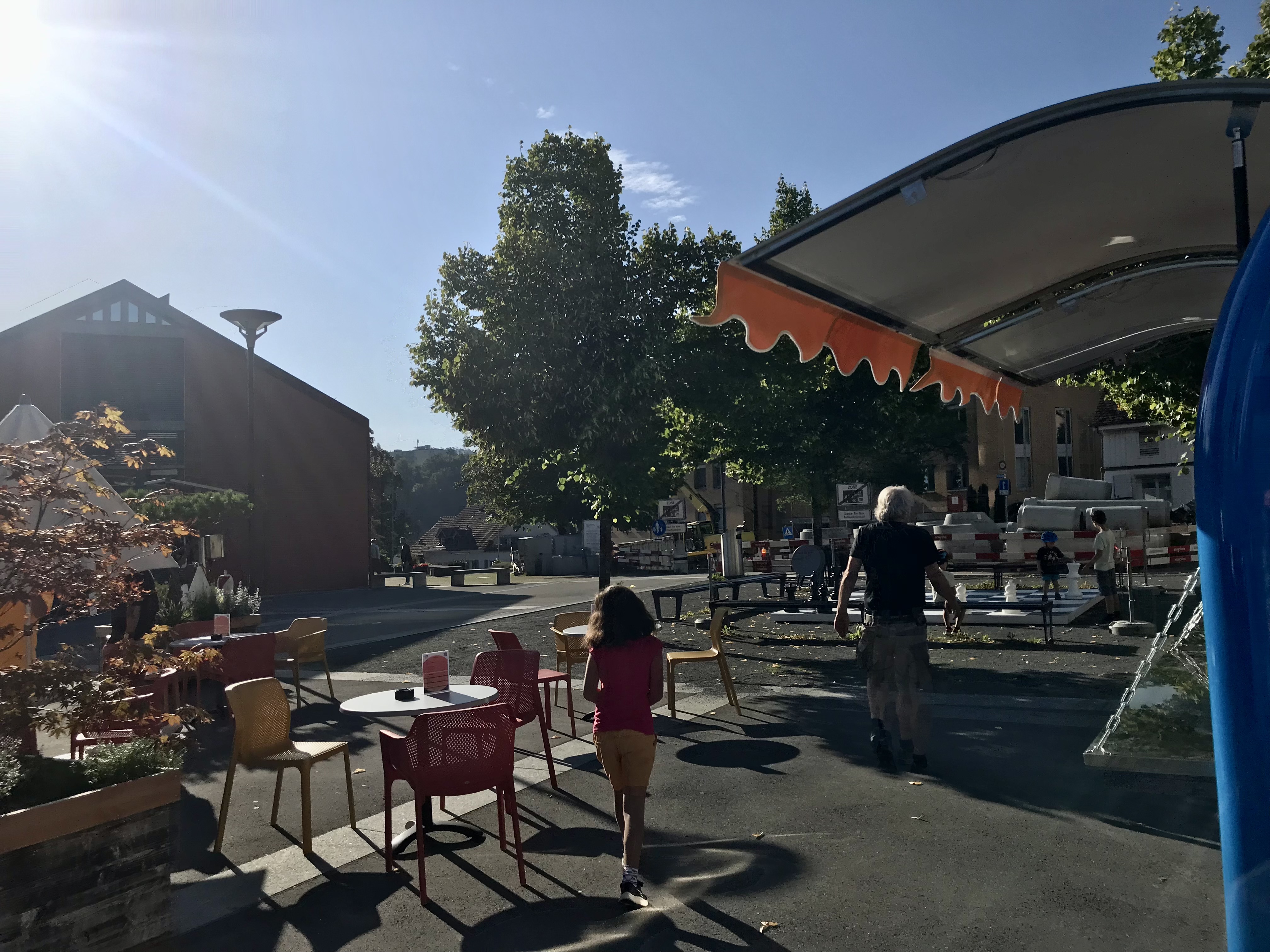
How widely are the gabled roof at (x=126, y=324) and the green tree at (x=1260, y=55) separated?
3058cm

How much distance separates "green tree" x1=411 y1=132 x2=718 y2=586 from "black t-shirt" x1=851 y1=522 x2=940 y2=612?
7758mm

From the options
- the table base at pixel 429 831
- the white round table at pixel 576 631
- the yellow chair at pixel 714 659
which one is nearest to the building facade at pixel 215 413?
the white round table at pixel 576 631

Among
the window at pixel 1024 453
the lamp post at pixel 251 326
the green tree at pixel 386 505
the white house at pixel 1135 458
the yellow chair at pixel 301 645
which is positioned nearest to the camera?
the yellow chair at pixel 301 645

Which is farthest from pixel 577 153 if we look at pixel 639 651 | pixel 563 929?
pixel 563 929

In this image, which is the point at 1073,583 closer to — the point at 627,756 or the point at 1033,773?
the point at 1033,773

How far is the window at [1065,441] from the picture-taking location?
55.8 m

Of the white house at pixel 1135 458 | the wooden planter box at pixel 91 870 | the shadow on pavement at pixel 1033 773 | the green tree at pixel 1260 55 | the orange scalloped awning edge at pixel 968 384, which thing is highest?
the green tree at pixel 1260 55

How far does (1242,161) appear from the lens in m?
4.34

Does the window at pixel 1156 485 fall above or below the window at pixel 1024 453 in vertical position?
below

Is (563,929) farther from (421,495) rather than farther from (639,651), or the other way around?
(421,495)

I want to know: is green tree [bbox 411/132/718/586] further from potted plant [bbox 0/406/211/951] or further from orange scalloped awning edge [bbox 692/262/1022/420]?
potted plant [bbox 0/406/211/951]

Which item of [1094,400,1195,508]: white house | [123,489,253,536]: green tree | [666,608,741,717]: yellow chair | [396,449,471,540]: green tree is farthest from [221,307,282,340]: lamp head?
[396,449,471,540]: green tree

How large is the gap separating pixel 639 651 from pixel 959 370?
13.1 feet

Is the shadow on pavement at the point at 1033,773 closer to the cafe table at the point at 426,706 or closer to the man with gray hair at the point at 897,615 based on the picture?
A: the man with gray hair at the point at 897,615
